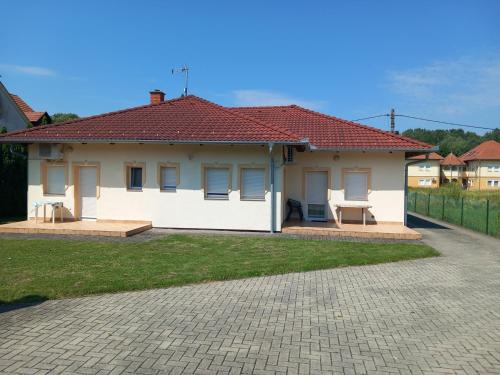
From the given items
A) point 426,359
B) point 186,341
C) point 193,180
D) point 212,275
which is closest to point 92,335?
point 186,341

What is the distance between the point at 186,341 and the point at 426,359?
2782 millimetres

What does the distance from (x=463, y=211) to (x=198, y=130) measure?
12037 millimetres

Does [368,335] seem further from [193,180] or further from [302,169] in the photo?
[302,169]

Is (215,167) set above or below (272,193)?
above

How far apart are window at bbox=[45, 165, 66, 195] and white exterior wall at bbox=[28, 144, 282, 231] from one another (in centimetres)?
25

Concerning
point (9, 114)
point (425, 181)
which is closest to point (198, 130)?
point (9, 114)

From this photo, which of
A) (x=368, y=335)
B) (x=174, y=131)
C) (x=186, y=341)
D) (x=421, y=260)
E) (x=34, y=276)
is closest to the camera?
(x=186, y=341)

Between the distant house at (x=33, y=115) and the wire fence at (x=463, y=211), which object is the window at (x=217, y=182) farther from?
the distant house at (x=33, y=115)

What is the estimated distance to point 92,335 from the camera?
514 centimetres

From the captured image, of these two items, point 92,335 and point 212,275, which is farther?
point 212,275

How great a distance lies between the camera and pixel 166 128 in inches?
573

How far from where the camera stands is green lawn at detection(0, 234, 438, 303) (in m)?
7.39

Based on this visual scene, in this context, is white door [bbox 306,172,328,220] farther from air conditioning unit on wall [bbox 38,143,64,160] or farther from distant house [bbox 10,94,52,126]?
distant house [bbox 10,94,52,126]

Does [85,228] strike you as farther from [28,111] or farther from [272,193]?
[28,111]
